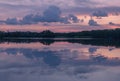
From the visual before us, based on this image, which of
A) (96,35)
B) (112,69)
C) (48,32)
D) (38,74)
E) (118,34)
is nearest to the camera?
(38,74)

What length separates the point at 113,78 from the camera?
1138 cm

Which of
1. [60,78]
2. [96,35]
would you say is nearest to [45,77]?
[60,78]

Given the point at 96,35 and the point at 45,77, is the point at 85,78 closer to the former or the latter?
the point at 45,77

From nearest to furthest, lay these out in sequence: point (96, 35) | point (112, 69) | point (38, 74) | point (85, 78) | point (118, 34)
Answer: point (85, 78)
point (38, 74)
point (112, 69)
point (118, 34)
point (96, 35)

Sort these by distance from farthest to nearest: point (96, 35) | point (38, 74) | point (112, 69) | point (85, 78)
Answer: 1. point (96, 35)
2. point (112, 69)
3. point (38, 74)
4. point (85, 78)

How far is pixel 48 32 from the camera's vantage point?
8744 cm

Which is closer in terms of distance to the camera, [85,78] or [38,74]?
[85,78]

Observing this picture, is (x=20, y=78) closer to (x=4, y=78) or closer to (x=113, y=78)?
(x=4, y=78)

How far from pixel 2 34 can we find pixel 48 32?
506 inches

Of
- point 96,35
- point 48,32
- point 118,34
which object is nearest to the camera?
point 118,34

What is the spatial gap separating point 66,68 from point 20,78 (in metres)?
3.24

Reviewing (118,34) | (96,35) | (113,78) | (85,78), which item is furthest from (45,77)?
(96,35)

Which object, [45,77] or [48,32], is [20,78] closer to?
[45,77]

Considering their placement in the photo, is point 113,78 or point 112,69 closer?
point 113,78
